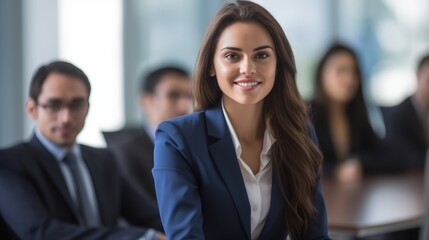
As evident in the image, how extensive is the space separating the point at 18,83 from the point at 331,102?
2088 mm

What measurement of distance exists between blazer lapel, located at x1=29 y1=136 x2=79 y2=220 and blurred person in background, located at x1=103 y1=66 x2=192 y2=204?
3.65 ft

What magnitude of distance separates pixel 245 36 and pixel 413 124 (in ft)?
12.4

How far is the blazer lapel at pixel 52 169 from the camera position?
2738mm

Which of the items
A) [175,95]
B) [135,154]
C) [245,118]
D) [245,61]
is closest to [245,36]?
[245,61]

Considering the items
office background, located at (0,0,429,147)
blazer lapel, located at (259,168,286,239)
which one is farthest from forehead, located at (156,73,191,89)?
blazer lapel, located at (259,168,286,239)

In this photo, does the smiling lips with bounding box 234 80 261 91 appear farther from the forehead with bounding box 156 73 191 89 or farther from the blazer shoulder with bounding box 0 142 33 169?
the forehead with bounding box 156 73 191 89

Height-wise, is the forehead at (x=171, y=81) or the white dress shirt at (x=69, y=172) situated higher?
the forehead at (x=171, y=81)

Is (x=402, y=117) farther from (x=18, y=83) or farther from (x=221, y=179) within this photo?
(x=221, y=179)

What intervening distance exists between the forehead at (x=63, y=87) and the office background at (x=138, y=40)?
2.55 ft

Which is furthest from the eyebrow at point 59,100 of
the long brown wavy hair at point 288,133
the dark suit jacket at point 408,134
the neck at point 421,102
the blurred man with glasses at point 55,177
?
the neck at point 421,102

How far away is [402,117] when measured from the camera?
558 centimetres

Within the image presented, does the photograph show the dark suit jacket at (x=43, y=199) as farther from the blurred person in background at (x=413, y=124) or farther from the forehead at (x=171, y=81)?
the blurred person in background at (x=413, y=124)

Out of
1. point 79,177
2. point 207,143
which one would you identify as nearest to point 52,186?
point 79,177

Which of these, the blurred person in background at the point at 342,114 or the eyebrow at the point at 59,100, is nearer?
the eyebrow at the point at 59,100
